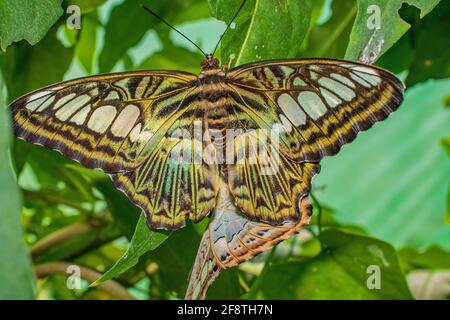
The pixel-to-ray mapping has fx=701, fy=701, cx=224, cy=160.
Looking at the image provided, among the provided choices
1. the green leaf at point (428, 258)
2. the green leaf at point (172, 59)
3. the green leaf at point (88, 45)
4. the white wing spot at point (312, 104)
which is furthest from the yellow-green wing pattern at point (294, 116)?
the green leaf at point (428, 258)

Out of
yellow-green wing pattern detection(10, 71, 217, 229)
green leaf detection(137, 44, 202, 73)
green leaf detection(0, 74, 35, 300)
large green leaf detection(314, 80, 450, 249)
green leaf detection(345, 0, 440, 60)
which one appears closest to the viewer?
green leaf detection(0, 74, 35, 300)

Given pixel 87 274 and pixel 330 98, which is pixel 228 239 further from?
pixel 87 274

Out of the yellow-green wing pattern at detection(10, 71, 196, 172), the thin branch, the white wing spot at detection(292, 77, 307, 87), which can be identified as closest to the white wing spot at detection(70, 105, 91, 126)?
the yellow-green wing pattern at detection(10, 71, 196, 172)

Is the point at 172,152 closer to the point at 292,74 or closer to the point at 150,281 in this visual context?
the point at 292,74

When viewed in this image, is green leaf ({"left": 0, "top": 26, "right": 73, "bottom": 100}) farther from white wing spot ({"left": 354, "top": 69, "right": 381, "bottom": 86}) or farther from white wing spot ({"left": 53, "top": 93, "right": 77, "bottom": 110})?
white wing spot ({"left": 354, "top": 69, "right": 381, "bottom": 86})

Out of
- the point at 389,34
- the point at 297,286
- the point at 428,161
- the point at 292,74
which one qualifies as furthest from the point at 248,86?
the point at 428,161

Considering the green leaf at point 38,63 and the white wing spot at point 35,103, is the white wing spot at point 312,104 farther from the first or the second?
the green leaf at point 38,63
